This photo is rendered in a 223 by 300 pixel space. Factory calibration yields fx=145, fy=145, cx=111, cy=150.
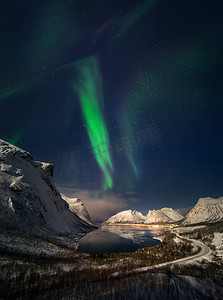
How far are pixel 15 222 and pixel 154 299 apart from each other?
70104 mm

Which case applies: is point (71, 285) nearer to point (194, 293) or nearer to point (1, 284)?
point (1, 284)

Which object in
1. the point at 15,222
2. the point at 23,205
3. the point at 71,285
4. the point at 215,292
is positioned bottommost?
the point at 215,292

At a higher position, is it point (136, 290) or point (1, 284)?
point (1, 284)

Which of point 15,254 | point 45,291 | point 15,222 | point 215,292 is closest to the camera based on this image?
point 45,291

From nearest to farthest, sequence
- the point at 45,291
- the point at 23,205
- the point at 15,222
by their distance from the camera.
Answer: the point at 45,291
the point at 15,222
the point at 23,205

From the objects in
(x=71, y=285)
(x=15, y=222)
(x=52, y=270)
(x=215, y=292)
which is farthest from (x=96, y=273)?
(x=15, y=222)

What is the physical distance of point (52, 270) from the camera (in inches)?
1364

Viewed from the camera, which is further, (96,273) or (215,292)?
(96,273)

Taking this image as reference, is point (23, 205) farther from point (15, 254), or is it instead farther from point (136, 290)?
point (136, 290)

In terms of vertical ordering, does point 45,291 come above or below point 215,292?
above

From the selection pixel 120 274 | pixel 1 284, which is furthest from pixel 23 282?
pixel 120 274

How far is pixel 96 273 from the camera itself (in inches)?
1350

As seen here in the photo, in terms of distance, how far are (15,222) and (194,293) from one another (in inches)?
2971

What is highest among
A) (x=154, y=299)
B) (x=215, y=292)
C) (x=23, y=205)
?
(x=23, y=205)
